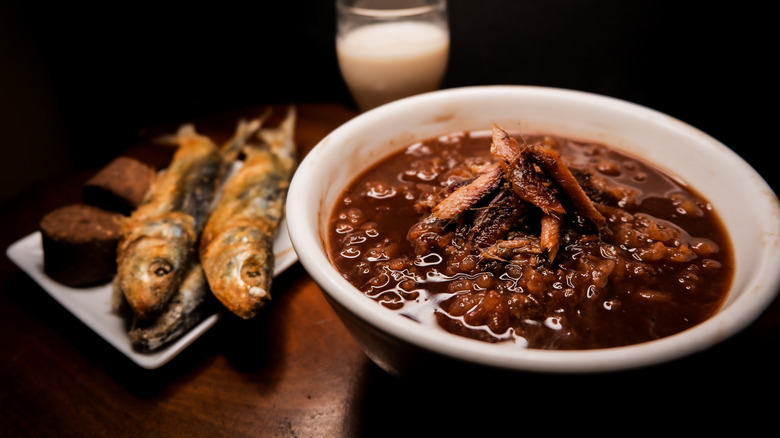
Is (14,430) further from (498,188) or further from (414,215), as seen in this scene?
(498,188)

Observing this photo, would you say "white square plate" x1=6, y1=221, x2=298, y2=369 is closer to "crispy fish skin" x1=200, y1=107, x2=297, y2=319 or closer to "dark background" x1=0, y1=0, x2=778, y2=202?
"crispy fish skin" x1=200, y1=107, x2=297, y2=319

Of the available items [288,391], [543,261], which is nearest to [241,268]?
[288,391]

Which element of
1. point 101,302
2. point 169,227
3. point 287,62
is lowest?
point 101,302

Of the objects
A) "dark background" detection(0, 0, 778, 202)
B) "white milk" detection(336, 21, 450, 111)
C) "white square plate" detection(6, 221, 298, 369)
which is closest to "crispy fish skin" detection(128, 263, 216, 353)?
"white square plate" detection(6, 221, 298, 369)

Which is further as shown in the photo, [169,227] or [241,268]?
[169,227]

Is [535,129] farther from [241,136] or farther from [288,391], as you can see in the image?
[241,136]

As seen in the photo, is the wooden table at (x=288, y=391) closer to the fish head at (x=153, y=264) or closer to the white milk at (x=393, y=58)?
the fish head at (x=153, y=264)
